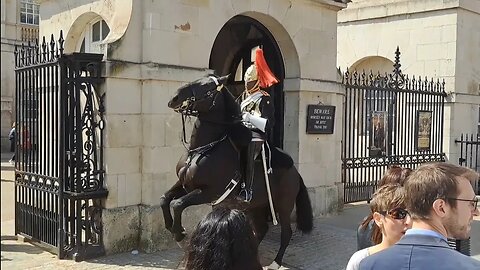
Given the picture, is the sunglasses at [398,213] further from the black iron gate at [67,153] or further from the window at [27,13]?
the window at [27,13]

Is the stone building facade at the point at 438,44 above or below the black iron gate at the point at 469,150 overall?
above

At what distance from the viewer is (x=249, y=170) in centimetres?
602

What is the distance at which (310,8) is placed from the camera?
30.2ft

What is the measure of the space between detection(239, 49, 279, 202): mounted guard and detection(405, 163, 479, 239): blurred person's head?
381 centimetres

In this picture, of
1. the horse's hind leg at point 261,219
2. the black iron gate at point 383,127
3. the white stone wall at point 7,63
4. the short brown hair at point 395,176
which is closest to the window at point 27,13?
the white stone wall at point 7,63

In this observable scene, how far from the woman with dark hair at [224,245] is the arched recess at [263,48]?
22.0ft

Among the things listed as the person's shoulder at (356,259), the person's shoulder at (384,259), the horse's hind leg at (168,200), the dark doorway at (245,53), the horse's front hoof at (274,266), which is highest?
the dark doorway at (245,53)

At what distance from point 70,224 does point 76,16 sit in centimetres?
343

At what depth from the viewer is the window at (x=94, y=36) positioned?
27.4ft

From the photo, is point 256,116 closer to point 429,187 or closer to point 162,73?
point 162,73

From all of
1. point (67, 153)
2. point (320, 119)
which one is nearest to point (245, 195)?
point (67, 153)

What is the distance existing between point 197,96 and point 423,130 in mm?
8215

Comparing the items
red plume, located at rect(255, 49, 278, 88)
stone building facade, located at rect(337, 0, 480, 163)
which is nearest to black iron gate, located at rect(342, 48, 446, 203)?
stone building facade, located at rect(337, 0, 480, 163)

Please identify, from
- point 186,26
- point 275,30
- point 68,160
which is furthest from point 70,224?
point 275,30
